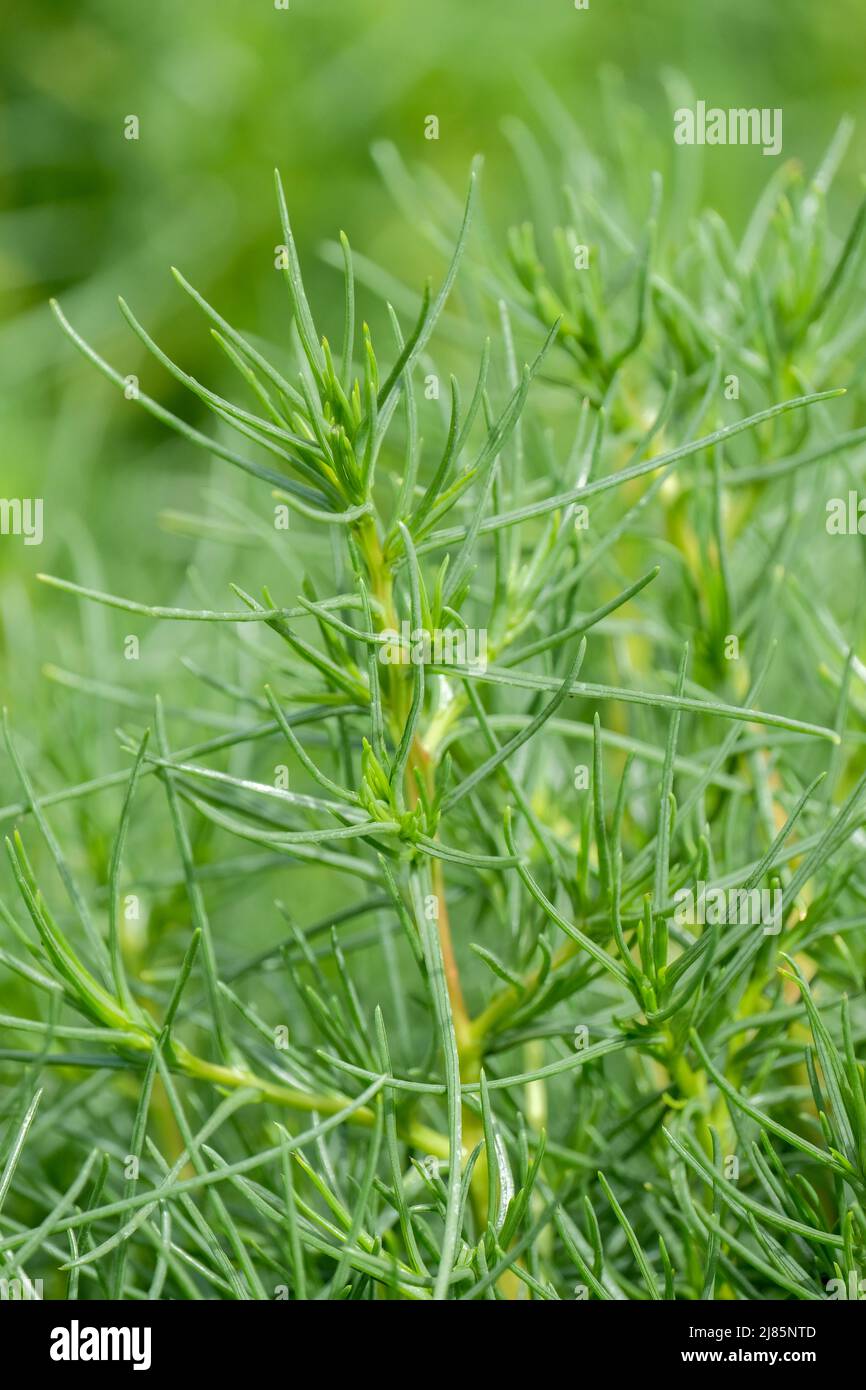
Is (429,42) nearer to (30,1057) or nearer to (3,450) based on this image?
(3,450)

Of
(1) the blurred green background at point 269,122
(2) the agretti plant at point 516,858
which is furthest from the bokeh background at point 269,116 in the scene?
(2) the agretti plant at point 516,858

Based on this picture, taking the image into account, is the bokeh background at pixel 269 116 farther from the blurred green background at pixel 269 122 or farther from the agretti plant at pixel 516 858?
the agretti plant at pixel 516 858

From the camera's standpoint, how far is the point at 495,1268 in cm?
16

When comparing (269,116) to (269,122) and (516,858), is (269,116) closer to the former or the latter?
(269,122)

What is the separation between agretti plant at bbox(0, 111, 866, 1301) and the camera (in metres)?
0.17

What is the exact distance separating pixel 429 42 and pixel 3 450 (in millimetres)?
326

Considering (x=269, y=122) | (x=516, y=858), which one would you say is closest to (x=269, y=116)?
(x=269, y=122)

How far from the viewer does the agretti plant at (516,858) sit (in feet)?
0.57

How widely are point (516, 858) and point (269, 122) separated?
583 mm

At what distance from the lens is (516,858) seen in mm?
170

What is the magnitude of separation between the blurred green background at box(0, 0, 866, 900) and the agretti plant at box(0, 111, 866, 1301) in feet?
1.20

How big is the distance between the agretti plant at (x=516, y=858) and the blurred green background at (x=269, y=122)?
1.20 feet

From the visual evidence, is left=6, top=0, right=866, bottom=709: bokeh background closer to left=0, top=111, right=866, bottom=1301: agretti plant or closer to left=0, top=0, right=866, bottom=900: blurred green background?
left=0, top=0, right=866, bottom=900: blurred green background
